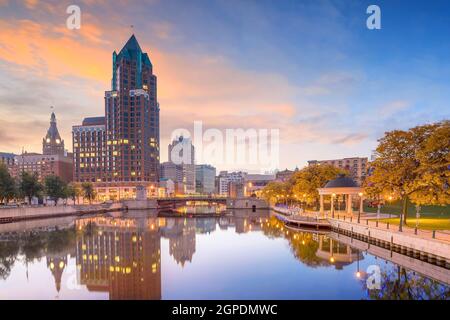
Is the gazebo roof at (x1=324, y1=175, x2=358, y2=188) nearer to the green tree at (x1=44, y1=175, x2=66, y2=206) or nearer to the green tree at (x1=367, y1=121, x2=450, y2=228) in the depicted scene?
the green tree at (x1=367, y1=121, x2=450, y2=228)

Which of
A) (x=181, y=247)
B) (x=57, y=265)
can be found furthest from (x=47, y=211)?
(x=57, y=265)

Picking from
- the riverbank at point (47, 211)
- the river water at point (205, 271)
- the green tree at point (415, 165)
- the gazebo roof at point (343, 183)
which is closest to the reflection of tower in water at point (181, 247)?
the river water at point (205, 271)

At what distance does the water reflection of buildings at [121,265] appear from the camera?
3072cm

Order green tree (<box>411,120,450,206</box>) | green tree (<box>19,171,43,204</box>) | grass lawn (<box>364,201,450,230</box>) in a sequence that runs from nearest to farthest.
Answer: green tree (<box>411,120,450,206</box>), grass lawn (<box>364,201,450,230</box>), green tree (<box>19,171,43,204</box>)

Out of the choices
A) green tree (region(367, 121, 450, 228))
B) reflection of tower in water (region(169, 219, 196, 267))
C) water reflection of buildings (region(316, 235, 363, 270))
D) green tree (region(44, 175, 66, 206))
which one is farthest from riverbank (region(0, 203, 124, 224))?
green tree (region(367, 121, 450, 228))

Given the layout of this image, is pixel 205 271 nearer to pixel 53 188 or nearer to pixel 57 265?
pixel 57 265

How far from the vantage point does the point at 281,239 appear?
60.5 m

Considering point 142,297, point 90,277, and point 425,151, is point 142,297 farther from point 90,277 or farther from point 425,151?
point 425,151

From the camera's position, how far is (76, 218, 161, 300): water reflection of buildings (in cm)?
3072

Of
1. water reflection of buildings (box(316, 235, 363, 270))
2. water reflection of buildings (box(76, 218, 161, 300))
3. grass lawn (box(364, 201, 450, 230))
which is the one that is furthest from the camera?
grass lawn (box(364, 201, 450, 230))

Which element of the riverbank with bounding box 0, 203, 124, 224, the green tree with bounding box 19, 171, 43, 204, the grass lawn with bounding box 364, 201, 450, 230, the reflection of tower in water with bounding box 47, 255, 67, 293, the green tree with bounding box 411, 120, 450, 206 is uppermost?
the green tree with bounding box 411, 120, 450, 206

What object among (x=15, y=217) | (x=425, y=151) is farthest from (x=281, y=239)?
(x=15, y=217)
